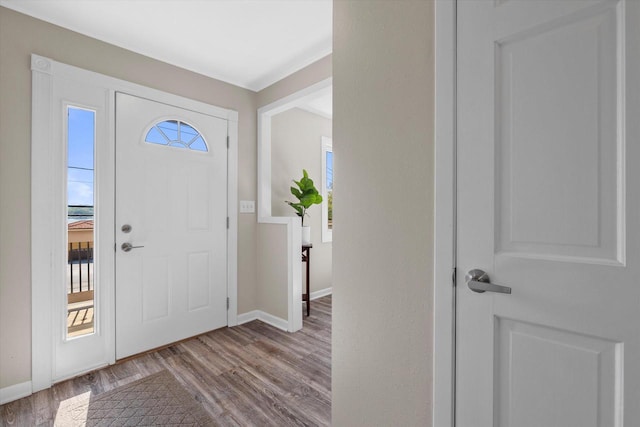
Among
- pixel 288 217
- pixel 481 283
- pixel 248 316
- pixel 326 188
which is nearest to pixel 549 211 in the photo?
pixel 481 283

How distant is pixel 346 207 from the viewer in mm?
1287

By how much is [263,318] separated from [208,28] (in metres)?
2.63

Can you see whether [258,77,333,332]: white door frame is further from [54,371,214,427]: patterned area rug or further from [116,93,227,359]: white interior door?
[54,371,214,427]: patterned area rug

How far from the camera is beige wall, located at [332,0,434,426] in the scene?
1.04m

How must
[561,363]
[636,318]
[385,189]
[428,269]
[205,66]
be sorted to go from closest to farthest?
[636,318], [561,363], [428,269], [385,189], [205,66]

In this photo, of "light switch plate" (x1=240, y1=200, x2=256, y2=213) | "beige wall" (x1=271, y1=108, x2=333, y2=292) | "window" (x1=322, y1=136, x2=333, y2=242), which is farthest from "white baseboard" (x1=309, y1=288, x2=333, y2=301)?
"light switch plate" (x1=240, y1=200, x2=256, y2=213)

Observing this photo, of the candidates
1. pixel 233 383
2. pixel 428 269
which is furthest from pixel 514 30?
pixel 233 383

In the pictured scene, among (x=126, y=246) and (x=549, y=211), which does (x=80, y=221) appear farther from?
(x=549, y=211)

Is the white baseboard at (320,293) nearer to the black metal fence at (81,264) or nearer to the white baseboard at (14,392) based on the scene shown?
the black metal fence at (81,264)

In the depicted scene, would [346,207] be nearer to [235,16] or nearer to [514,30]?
[514,30]

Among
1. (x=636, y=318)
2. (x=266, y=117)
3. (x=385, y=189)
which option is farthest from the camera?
(x=266, y=117)

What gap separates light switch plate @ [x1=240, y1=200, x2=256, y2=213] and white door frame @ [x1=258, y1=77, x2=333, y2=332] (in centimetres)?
6

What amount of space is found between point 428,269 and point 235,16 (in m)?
2.05

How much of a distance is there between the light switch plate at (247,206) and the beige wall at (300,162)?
295 mm
